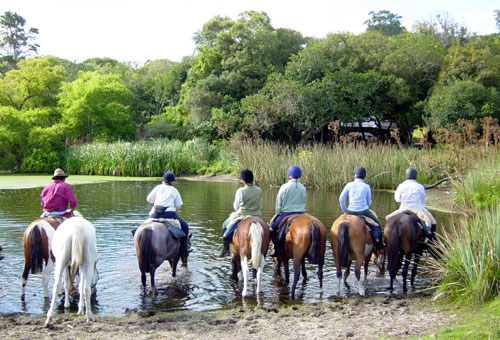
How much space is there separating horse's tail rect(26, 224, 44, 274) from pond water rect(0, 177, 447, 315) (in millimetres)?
514

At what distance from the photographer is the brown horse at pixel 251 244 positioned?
877cm

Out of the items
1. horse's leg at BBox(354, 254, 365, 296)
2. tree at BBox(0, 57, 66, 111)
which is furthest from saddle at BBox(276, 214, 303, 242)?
tree at BBox(0, 57, 66, 111)

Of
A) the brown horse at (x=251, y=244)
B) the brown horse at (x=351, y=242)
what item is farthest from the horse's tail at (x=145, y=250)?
the brown horse at (x=351, y=242)

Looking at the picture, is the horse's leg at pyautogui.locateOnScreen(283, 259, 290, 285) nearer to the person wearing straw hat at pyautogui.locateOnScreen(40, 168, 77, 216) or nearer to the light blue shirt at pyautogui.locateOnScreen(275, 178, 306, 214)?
the light blue shirt at pyautogui.locateOnScreen(275, 178, 306, 214)

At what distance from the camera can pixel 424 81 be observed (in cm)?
3466

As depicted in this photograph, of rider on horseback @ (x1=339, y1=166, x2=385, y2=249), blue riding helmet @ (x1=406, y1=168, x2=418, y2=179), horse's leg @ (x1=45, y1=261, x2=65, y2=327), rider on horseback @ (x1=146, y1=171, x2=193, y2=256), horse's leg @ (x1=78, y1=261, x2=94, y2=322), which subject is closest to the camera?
horse's leg @ (x1=45, y1=261, x2=65, y2=327)

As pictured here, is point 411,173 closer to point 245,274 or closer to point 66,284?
point 245,274

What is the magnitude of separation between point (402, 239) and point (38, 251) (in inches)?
239

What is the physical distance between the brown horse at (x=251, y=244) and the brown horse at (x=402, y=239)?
2.14 meters

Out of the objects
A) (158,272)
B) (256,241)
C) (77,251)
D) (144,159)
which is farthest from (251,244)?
(144,159)

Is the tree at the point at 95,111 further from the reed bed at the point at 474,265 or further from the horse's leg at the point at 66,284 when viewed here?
the reed bed at the point at 474,265

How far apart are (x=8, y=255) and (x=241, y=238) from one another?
543cm

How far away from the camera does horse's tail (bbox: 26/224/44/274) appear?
27.5ft

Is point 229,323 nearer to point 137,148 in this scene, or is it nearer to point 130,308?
point 130,308
